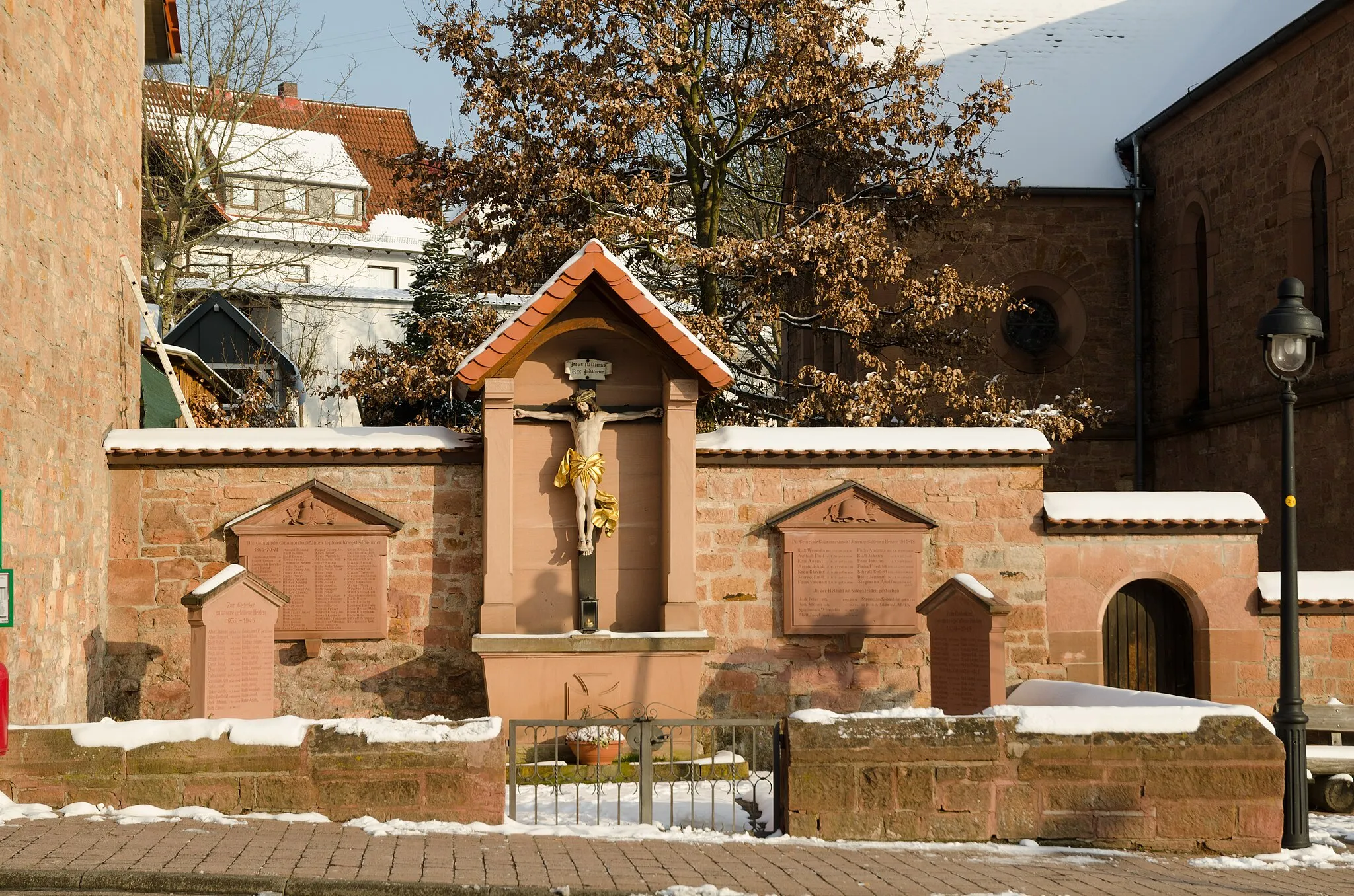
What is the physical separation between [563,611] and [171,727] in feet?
17.0

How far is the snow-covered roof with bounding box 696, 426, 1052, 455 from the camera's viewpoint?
44.7 feet

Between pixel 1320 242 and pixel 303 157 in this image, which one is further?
pixel 303 157

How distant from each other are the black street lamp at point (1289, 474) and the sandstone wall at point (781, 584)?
14.0 ft

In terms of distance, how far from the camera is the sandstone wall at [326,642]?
13211 millimetres

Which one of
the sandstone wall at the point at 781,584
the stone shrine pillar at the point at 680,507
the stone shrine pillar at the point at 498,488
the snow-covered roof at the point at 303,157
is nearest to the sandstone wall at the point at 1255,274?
the sandstone wall at the point at 781,584

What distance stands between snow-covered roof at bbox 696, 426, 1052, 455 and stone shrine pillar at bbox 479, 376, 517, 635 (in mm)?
1771

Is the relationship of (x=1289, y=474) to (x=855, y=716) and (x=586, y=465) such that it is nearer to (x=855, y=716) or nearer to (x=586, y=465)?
(x=855, y=716)

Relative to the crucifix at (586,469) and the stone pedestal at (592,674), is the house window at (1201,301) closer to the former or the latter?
the crucifix at (586,469)

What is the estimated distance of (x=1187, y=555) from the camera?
1417 cm

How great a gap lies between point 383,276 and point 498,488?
30248 millimetres

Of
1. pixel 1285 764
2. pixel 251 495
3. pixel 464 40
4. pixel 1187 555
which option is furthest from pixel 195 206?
pixel 1285 764

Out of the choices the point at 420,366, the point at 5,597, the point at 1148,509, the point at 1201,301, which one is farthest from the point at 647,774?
the point at 1201,301

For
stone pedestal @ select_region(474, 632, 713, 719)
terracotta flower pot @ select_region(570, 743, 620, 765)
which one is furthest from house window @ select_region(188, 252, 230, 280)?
terracotta flower pot @ select_region(570, 743, 620, 765)

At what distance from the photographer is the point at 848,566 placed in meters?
13.7
